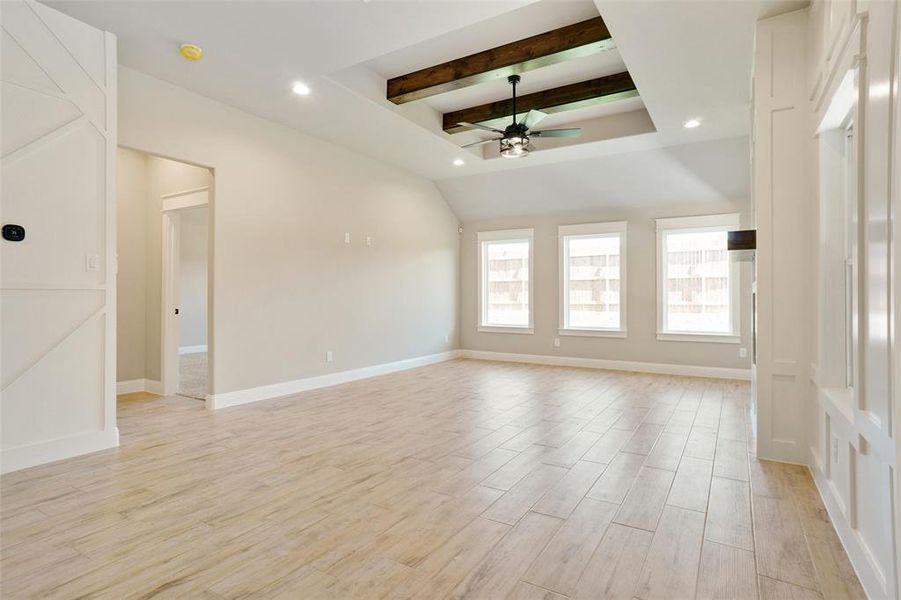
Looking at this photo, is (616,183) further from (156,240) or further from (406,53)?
(156,240)

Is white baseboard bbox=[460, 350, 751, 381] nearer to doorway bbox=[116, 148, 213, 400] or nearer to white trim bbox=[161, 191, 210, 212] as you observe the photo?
doorway bbox=[116, 148, 213, 400]

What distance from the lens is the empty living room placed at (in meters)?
1.90

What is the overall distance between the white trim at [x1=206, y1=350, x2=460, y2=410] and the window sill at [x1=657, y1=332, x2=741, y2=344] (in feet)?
12.5

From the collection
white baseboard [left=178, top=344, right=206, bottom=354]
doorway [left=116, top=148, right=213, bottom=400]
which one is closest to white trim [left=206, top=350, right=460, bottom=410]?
doorway [left=116, top=148, right=213, bottom=400]

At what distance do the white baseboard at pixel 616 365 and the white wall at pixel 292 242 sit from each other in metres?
1.42

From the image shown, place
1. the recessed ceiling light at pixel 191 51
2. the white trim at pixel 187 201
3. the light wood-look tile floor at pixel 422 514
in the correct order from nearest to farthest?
1. the light wood-look tile floor at pixel 422 514
2. the recessed ceiling light at pixel 191 51
3. the white trim at pixel 187 201

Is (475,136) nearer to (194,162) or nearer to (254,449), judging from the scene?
(194,162)

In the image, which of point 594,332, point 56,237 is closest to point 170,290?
point 56,237

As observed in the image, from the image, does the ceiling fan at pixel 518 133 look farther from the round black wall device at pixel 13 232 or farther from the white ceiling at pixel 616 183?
the round black wall device at pixel 13 232

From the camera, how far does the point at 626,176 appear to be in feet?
21.7

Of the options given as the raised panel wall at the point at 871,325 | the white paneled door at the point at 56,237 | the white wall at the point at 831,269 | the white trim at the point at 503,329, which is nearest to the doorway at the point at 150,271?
the white paneled door at the point at 56,237

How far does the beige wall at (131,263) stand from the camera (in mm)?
5609

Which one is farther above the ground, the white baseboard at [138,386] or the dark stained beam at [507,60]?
the dark stained beam at [507,60]

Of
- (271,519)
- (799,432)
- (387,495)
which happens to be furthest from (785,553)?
(271,519)
